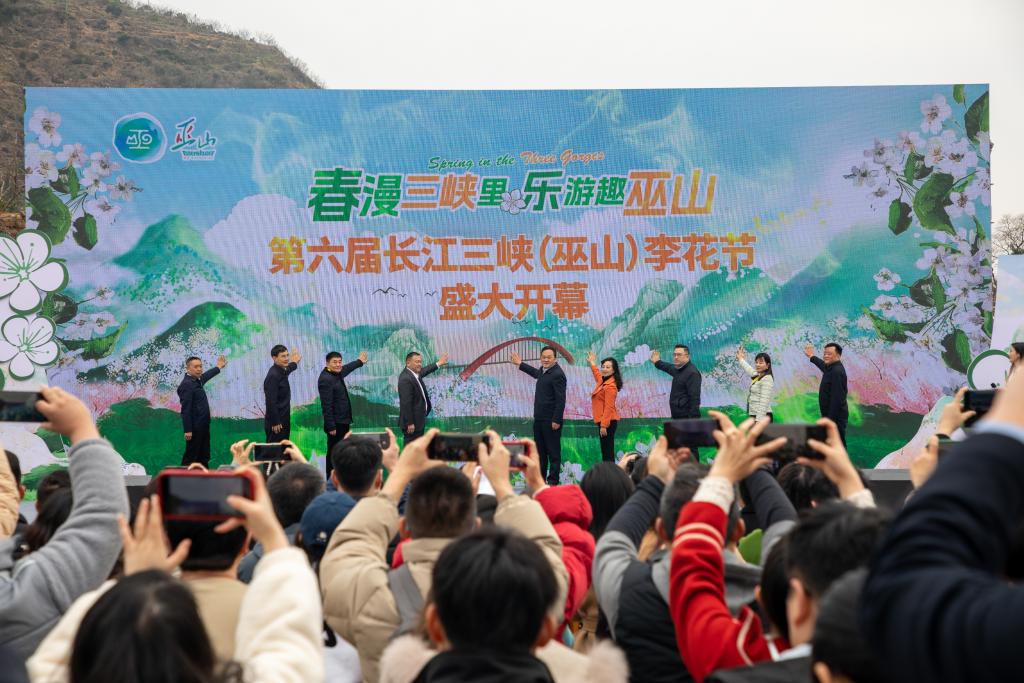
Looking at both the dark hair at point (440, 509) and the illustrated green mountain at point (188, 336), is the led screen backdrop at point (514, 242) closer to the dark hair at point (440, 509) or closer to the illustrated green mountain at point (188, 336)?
the illustrated green mountain at point (188, 336)

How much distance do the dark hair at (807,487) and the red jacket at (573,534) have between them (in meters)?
0.66

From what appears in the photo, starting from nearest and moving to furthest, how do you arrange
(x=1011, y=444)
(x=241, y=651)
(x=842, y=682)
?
(x=1011, y=444) < (x=842, y=682) < (x=241, y=651)

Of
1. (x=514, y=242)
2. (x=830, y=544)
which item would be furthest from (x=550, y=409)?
(x=830, y=544)

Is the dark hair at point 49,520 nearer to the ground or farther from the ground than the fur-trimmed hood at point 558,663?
farther from the ground

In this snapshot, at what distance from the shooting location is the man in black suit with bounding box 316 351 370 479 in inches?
377

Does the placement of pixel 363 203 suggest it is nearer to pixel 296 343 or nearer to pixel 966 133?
pixel 296 343

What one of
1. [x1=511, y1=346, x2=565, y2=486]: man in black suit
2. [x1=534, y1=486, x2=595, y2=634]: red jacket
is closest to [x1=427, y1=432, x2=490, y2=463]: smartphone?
[x1=534, y1=486, x2=595, y2=634]: red jacket

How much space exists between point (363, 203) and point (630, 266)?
9.40 ft

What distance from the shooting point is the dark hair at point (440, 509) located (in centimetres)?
207

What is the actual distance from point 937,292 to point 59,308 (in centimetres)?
907

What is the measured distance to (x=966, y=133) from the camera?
10.6 m

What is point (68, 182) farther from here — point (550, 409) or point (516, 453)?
point (516, 453)

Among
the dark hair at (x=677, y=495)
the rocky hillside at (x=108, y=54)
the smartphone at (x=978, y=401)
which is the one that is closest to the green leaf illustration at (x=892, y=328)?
the smartphone at (x=978, y=401)

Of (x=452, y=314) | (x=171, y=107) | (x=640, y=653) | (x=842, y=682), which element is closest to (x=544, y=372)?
(x=452, y=314)
